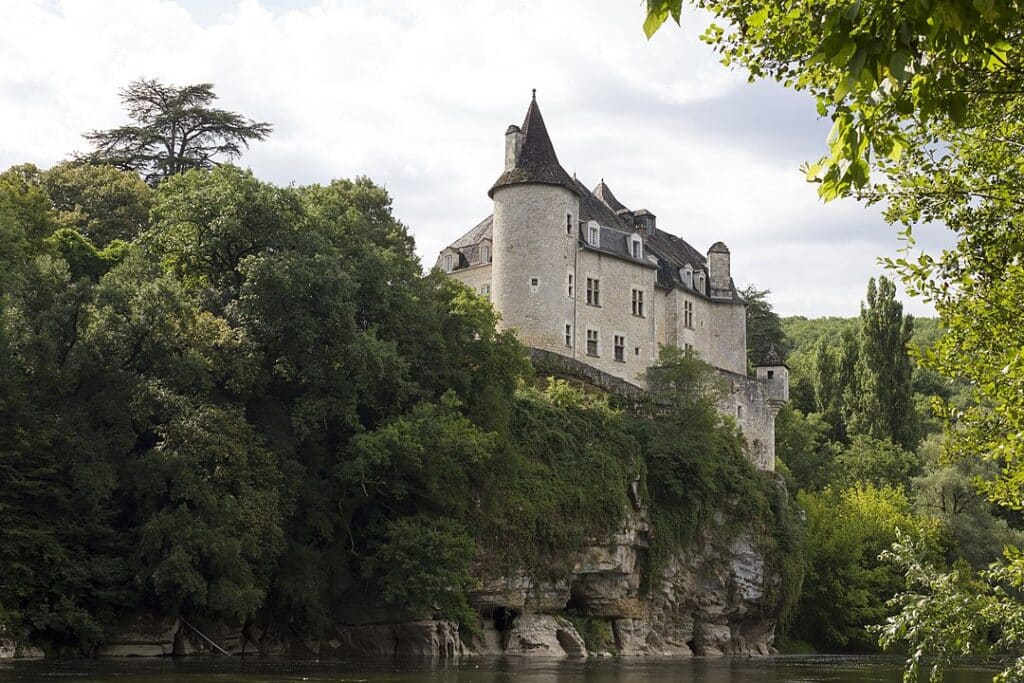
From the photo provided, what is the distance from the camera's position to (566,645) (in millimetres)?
45531

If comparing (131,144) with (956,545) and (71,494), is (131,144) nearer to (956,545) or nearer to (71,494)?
(71,494)

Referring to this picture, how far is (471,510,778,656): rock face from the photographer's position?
44625 millimetres

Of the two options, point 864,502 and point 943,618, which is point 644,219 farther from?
point 943,618

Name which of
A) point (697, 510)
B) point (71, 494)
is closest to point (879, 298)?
point (697, 510)

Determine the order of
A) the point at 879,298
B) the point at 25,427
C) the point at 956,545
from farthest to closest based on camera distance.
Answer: the point at 879,298
the point at 956,545
the point at 25,427

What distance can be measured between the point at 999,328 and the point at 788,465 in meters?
60.4

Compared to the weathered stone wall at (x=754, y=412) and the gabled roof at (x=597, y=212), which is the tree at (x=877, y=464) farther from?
the gabled roof at (x=597, y=212)

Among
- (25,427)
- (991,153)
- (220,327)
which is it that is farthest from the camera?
(220,327)

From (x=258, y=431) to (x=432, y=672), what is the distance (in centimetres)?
1027

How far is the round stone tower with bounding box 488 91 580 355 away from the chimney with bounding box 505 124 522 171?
0.15 ft

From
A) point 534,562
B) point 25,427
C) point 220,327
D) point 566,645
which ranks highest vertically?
point 220,327

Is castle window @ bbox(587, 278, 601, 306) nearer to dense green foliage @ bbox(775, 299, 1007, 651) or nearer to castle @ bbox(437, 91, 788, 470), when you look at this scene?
castle @ bbox(437, 91, 788, 470)

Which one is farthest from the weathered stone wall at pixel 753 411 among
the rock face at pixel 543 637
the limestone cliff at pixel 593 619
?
the rock face at pixel 543 637

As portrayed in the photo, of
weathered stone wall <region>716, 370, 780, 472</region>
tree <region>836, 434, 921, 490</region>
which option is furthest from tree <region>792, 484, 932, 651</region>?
tree <region>836, 434, 921, 490</region>
